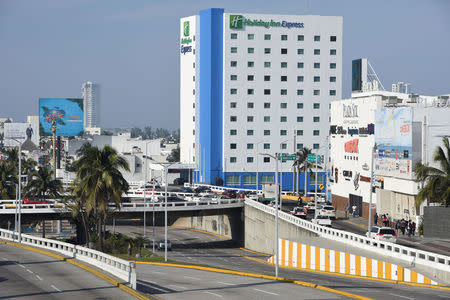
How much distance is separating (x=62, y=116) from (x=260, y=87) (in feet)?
164

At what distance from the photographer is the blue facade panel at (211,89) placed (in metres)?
151

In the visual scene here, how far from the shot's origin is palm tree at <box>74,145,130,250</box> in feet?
249

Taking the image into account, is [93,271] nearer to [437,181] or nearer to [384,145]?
[437,181]

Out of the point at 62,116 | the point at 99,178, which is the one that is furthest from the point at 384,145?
the point at 62,116

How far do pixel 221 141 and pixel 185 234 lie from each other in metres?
36.1

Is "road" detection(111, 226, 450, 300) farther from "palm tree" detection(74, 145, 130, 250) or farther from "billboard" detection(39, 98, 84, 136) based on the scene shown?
"billboard" detection(39, 98, 84, 136)

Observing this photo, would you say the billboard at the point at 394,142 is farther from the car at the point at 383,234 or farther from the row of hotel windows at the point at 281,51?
the row of hotel windows at the point at 281,51

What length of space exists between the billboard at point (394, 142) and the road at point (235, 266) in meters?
17.5

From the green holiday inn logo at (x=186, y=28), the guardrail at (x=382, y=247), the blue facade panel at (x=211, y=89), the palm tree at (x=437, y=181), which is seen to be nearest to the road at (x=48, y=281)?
the guardrail at (x=382, y=247)

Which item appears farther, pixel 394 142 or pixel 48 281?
pixel 394 142

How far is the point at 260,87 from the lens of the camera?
6024 inches

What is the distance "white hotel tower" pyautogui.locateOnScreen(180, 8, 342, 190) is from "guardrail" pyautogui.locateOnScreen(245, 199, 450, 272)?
6768cm

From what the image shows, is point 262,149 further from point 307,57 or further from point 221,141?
point 307,57

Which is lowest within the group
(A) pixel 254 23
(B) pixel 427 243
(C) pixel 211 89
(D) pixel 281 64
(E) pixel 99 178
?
(B) pixel 427 243
